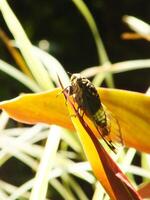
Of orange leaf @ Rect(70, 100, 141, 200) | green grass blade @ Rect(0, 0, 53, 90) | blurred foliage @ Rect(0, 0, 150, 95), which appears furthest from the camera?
blurred foliage @ Rect(0, 0, 150, 95)

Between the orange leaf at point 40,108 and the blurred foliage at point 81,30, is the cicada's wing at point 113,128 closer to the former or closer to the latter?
the orange leaf at point 40,108

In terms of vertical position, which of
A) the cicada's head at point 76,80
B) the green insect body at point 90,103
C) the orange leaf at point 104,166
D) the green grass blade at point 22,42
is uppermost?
the green grass blade at point 22,42

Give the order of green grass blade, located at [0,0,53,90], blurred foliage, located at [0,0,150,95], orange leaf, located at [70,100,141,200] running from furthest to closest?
blurred foliage, located at [0,0,150,95] < green grass blade, located at [0,0,53,90] < orange leaf, located at [70,100,141,200]

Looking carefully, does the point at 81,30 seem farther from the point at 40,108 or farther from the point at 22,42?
the point at 40,108

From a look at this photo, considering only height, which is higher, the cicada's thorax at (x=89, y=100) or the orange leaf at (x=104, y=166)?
the cicada's thorax at (x=89, y=100)

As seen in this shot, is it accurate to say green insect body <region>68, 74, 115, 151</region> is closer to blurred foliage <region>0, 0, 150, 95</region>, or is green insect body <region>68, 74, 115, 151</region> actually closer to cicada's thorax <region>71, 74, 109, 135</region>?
cicada's thorax <region>71, 74, 109, 135</region>

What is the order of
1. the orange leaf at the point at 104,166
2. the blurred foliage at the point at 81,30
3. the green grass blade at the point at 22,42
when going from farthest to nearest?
the blurred foliage at the point at 81,30 < the green grass blade at the point at 22,42 < the orange leaf at the point at 104,166

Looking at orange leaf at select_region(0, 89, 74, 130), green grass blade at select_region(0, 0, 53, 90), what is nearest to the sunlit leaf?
orange leaf at select_region(0, 89, 74, 130)

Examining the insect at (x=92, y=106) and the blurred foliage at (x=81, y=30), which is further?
the blurred foliage at (x=81, y=30)

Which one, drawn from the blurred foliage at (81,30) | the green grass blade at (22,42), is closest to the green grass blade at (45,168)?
the green grass blade at (22,42)
